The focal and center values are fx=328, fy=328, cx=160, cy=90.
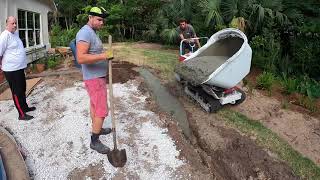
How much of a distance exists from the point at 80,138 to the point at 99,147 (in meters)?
0.63

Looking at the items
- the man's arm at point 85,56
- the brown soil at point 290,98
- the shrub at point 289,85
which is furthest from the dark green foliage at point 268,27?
the man's arm at point 85,56

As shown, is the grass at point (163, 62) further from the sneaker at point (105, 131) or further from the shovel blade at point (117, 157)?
the shovel blade at point (117, 157)

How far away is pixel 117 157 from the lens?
163 inches

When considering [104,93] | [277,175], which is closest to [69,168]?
[104,93]

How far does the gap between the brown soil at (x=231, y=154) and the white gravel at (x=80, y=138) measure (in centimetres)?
50

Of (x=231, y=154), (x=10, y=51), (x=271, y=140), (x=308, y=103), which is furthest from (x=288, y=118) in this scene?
(x=10, y=51)

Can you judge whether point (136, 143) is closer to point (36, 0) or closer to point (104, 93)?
point (104, 93)

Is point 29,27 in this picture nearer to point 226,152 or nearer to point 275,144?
point 226,152

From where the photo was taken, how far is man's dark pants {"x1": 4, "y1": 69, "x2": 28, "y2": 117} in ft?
17.0

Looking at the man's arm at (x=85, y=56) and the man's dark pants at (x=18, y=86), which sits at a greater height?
the man's arm at (x=85, y=56)

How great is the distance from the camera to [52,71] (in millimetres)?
9055

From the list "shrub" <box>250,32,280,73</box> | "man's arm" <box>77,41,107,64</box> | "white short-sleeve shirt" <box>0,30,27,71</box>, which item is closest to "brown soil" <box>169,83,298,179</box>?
"man's arm" <box>77,41,107,64</box>

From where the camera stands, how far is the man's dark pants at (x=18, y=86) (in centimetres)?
518

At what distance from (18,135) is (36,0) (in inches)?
270
